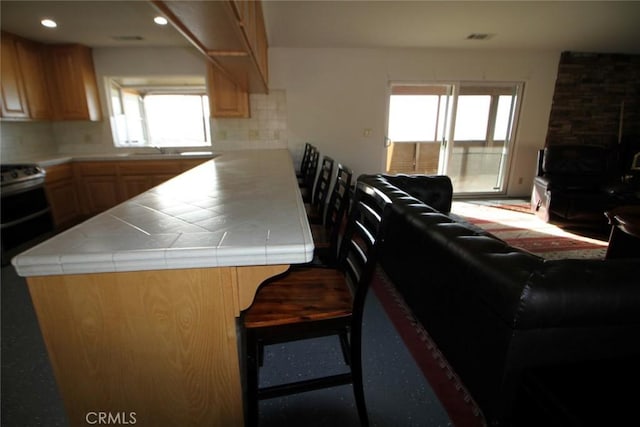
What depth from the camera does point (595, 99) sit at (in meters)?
4.68

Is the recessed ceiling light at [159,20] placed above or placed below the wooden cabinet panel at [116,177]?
above

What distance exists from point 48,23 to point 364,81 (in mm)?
3730

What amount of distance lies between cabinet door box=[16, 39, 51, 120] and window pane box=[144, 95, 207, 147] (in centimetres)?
178

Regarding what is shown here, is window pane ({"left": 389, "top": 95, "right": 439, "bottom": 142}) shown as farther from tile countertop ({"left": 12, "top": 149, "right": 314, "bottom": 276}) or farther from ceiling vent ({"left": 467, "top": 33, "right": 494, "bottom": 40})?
tile countertop ({"left": 12, "top": 149, "right": 314, "bottom": 276})

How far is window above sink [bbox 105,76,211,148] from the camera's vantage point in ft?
14.3

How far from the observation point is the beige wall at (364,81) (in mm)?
4289

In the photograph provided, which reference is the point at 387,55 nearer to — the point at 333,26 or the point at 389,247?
the point at 333,26

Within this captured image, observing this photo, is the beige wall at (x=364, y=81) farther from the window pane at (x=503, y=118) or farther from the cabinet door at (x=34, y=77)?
the cabinet door at (x=34, y=77)

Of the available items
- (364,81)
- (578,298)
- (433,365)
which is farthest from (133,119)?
(578,298)

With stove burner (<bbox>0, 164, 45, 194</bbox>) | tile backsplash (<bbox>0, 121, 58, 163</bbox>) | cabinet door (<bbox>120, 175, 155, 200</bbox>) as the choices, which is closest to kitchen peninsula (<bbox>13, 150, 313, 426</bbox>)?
stove burner (<bbox>0, 164, 45, 194</bbox>)

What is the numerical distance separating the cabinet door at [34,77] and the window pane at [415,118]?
527cm

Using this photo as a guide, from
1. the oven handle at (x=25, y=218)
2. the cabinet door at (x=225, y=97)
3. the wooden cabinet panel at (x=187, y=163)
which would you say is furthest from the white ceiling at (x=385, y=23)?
the oven handle at (x=25, y=218)

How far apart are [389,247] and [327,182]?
678 millimetres

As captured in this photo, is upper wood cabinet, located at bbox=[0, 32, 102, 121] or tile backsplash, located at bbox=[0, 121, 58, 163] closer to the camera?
upper wood cabinet, located at bbox=[0, 32, 102, 121]
